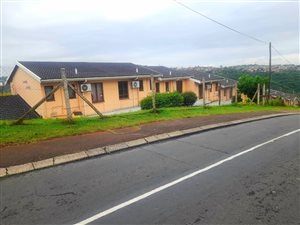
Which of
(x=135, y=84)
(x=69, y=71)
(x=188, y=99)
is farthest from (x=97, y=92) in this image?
(x=188, y=99)

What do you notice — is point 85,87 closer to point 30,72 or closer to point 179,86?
point 30,72

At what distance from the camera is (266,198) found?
164 inches

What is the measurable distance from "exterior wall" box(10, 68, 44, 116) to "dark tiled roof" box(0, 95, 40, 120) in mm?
579

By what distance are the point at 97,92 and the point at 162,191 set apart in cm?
1787

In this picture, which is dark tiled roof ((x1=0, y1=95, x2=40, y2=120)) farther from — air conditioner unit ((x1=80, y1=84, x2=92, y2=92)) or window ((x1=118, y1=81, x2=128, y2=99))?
window ((x1=118, y1=81, x2=128, y2=99))

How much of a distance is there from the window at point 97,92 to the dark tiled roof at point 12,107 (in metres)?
5.13

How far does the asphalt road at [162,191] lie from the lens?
360cm

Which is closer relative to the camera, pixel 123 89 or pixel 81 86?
pixel 81 86

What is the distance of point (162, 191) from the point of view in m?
4.35

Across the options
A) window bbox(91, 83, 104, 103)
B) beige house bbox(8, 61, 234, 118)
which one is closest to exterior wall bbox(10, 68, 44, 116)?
beige house bbox(8, 61, 234, 118)

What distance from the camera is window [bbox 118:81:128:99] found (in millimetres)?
23109

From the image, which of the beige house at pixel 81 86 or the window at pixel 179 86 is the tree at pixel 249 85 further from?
the beige house at pixel 81 86

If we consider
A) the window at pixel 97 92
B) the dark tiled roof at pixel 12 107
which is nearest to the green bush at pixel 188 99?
the window at pixel 97 92

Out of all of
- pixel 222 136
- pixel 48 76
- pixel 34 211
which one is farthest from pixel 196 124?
pixel 48 76
